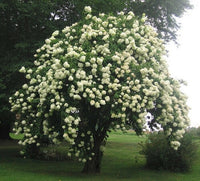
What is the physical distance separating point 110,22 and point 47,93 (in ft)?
13.0

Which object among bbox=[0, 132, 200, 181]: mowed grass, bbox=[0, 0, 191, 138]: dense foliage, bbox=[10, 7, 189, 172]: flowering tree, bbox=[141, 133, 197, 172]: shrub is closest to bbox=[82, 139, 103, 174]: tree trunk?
bbox=[10, 7, 189, 172]: flowering tree

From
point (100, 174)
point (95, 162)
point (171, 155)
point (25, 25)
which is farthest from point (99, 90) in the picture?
point (25, 25)

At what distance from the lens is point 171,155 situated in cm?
1515

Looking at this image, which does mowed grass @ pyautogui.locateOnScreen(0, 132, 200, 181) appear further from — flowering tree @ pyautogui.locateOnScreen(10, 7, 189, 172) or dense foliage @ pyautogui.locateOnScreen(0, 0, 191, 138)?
dense foliage @ pyautogui.locateOnScreen(0, 0, 191, 138)

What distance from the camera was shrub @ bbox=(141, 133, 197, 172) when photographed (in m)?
15.0

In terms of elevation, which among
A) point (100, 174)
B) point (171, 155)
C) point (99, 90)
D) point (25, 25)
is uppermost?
point (25, 25)

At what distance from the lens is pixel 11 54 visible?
1781 centimetres

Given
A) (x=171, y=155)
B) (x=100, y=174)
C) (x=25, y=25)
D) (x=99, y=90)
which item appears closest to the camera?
(x=99, y=90)

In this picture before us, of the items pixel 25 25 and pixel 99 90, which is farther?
pixel 25 25

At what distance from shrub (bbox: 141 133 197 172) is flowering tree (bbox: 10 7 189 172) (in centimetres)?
365

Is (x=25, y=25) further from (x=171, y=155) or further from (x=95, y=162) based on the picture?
(x=171, y=155)

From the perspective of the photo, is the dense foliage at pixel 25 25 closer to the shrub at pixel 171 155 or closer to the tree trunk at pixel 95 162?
the tree trunk at pixel 95 162

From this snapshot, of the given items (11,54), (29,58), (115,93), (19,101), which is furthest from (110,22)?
(11,54)

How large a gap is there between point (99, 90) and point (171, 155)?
654 cm
